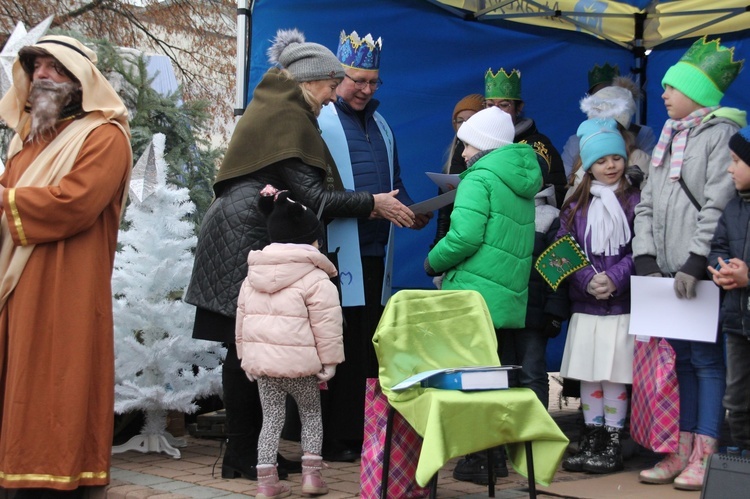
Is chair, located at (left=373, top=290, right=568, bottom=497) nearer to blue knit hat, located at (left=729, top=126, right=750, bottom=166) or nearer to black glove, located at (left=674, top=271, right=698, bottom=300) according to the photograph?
black glove, located at (left=674, top=271, right=698, bottom=300)

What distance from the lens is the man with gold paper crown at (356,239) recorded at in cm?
560

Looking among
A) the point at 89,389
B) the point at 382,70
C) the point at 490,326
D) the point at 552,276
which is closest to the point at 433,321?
the point at 490,326

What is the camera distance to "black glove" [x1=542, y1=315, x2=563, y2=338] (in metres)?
5.48

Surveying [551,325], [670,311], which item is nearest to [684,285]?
[670,311]

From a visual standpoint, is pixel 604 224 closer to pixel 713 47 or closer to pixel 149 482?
pixel 713 47

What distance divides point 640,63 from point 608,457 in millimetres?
3551

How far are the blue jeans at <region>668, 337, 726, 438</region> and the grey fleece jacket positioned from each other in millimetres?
402

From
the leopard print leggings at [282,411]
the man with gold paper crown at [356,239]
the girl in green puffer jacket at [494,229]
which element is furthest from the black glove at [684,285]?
the leopard print leggings at [282,411]

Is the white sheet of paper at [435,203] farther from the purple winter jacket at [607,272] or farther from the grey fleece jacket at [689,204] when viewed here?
the grey fleece jacket at [689,204]

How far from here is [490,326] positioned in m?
4.59

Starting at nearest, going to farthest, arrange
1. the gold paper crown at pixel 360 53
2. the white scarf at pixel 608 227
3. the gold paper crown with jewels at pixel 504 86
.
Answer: the white scarf at pixel 608 227
the gold paper crown at pixel 360 53
the gold paper crown with jewels at pixel 504 86

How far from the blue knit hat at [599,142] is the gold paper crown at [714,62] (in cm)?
54

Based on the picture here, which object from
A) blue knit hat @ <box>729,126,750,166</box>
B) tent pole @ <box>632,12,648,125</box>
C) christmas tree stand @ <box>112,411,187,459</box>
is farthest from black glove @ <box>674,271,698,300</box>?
tent pole @ <box>632,12,648,125</box>

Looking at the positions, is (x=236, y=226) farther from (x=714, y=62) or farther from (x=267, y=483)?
Result: (x=714, y=62)
